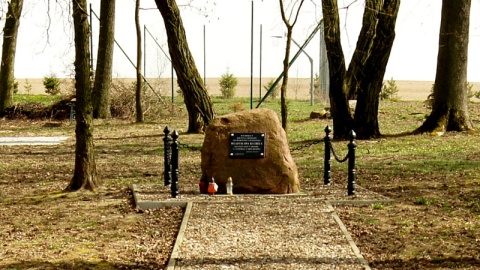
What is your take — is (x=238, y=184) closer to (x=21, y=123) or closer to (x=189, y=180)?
(x=189, y=180)

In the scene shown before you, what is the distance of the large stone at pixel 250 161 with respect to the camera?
40.3ft

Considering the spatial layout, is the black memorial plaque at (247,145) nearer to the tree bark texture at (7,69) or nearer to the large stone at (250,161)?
the large stone at (250,161)

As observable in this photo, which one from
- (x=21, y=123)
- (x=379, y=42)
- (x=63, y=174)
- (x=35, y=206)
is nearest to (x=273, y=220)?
(x=35, y=206)

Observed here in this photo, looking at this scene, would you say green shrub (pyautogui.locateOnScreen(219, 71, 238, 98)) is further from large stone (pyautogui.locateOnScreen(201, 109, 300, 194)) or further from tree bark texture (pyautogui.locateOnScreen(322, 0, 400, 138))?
large stone (pyautogui.locateOnScreen(201, 109, 300, 194))

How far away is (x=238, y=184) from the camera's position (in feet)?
40.7

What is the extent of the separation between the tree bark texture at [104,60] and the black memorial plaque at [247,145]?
17.0 m

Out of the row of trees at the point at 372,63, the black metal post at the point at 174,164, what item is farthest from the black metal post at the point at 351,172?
the row of trees at the point at 372,63

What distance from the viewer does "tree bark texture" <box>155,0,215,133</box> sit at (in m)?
22.7

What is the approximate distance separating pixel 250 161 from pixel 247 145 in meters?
0.27

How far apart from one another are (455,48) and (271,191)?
10.9 meters

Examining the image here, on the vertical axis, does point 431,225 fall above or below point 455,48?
below

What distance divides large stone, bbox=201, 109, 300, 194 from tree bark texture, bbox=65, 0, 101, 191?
1.96 metres

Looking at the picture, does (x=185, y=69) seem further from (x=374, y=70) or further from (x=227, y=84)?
(x=227, y=84)

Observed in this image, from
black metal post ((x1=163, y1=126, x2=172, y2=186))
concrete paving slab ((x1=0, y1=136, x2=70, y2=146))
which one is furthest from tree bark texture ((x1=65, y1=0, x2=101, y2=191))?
concrete paving slab ((x1=0, y1=136, x2=70, y2=146))
